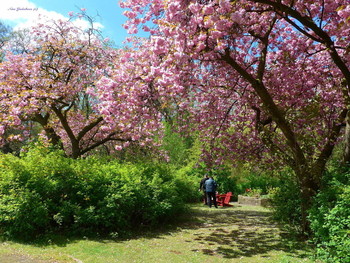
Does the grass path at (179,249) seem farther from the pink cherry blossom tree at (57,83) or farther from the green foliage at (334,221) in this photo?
the pink cherry blossom tree at (57,83)

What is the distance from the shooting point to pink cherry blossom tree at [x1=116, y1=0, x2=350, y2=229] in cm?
568

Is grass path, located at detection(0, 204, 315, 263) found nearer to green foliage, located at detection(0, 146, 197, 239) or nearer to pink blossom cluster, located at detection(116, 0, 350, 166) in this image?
green foliage, located at detection(0, 146, 197, 239)

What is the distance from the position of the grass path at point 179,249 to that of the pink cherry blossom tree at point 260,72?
1211 mm

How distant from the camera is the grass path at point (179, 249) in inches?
231

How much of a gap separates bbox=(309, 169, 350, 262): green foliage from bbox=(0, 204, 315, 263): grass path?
1.88ft

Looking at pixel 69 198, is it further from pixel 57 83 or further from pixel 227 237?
pixel 57 83

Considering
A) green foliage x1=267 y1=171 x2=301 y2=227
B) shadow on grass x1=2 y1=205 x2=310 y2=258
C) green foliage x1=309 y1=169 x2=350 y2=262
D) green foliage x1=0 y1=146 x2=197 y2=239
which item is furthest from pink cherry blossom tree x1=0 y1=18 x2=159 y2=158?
green foliage x1=309 y1=169 x2=350 y2=262

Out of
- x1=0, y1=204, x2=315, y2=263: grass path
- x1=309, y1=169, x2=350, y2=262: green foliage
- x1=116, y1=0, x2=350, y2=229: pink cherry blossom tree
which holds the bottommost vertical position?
x1=0, y1=204, x2=315, y2=263: grass path

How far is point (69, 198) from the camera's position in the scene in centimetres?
782

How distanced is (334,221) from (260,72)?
13.9 ft

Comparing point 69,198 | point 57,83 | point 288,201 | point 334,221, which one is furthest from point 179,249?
point 57,83

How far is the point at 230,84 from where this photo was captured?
9539mm

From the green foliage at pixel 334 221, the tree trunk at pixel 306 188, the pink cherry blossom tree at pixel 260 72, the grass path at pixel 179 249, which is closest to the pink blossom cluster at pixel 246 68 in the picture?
the pink cherry blossom tree at pixel 260 72

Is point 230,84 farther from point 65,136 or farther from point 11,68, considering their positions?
point 65,136
